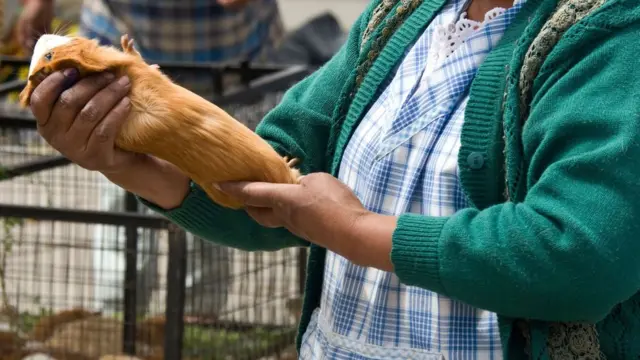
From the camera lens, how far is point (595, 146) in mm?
1233

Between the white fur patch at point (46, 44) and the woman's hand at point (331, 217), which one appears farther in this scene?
the white fur patch at point (46, 44)

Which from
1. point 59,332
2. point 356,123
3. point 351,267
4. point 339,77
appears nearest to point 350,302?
point 351,267

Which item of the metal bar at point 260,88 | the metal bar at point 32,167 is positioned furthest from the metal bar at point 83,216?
the metal bar at point 260,88

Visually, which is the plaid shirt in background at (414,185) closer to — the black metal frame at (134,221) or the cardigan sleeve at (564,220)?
the cardigan sleeve at (564,220)

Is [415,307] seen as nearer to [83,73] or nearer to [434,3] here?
[434,3]

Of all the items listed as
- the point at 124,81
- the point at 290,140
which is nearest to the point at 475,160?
the point at 290,140

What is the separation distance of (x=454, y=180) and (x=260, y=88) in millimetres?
2039

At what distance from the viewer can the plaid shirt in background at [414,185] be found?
4.74 ft

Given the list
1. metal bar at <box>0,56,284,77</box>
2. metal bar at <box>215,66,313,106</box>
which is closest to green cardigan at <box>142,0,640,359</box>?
metal bar at <box>215,66,313,106</box>

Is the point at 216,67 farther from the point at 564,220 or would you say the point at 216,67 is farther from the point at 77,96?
the point at 564,220

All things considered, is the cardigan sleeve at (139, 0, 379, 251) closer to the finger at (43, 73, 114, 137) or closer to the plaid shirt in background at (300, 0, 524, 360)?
the plaid shirt in background at (300, 0, 524, 360)

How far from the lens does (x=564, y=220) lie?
1.24 meters

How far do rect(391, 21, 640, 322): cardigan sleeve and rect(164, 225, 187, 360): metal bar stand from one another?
55.1 inches

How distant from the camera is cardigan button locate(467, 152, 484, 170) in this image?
1368 mm
